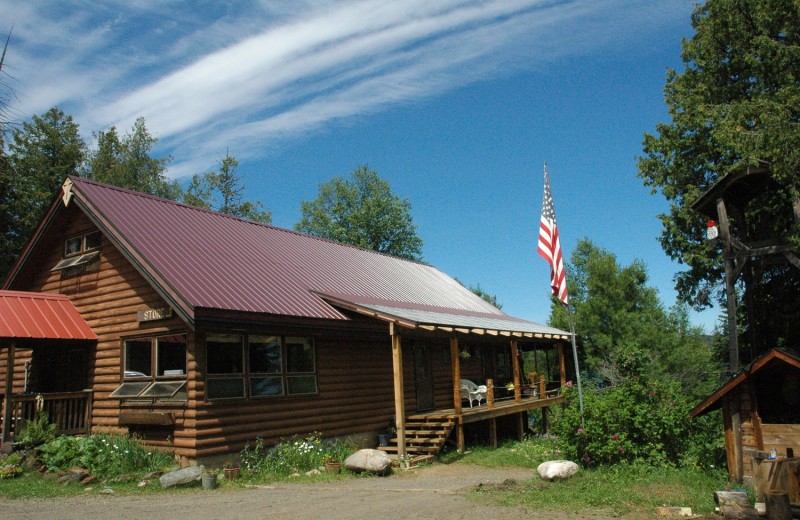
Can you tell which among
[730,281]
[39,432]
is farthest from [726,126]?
[39,432]

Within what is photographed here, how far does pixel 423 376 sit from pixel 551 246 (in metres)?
7.29

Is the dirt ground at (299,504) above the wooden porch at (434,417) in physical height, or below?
below

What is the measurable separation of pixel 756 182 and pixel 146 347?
50.0 feet

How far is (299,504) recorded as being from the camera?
972 cm

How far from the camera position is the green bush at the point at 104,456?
1247cm

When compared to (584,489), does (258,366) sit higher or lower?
higher

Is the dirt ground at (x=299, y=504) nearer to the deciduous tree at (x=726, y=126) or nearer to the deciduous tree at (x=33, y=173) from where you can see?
the deciduous tree at (x=726, y=126)

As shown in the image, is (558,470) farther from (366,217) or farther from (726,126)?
(366,217)

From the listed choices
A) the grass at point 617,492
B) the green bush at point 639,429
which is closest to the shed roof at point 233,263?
the green bush at point 639,429

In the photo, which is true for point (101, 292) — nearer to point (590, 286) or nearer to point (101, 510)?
point (101, 510)

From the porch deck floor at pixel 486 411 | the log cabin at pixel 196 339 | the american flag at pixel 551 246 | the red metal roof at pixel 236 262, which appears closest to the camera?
the log cabin at pixel 196 339

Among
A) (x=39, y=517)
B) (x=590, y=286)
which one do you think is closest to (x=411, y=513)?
(x=39, y=517)

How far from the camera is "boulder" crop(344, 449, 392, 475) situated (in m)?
12.6

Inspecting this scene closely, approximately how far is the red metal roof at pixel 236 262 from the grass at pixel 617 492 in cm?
654
